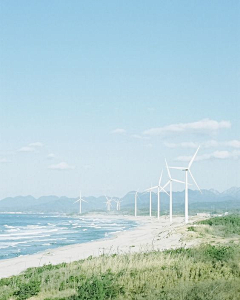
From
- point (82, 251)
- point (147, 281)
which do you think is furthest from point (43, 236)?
point (147, 281)

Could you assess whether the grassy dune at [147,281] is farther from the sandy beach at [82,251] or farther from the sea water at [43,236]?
the sea water at [43,236]

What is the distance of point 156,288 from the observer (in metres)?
13.6

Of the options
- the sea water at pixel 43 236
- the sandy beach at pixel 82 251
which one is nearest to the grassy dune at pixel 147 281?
the sandy beach at pixel 82 251

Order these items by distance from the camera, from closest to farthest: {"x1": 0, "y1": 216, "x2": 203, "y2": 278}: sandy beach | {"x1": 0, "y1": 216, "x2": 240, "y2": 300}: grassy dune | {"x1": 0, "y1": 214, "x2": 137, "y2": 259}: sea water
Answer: {"x1": 0, "y1": 216, "x2": 240, "y2": 300}: grassy dune < {"x1": 0, "y1": 216, "x2": 203, "y2": 278}: sandy beach < {"x1": 0, "y1": 214, "x2": 137, "y2": 259}: sea water

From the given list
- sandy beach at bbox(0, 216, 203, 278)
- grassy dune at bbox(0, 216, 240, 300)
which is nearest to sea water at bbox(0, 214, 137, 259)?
sandy beach at bbox(0, 216, 203, 278)

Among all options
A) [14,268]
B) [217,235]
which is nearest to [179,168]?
[217,235]

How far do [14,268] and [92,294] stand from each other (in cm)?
1738

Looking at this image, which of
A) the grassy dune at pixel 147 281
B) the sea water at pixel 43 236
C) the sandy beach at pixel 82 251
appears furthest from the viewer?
the sea water at pixel 43 236

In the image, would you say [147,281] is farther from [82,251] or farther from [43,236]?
[43,236]

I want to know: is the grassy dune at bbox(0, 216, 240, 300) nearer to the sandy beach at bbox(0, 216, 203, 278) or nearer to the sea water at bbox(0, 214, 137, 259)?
the sandy beach at bbox(0, 216, 203, 278)

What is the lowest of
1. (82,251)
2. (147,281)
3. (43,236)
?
(43,236)

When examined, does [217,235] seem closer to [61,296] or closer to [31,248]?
[31,248]

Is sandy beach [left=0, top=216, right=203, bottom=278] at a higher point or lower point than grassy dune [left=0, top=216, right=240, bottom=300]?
lower

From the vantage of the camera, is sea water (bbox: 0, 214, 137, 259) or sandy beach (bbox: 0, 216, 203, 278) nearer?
sandy beach (bbox: 0, 216, 203, 278)
